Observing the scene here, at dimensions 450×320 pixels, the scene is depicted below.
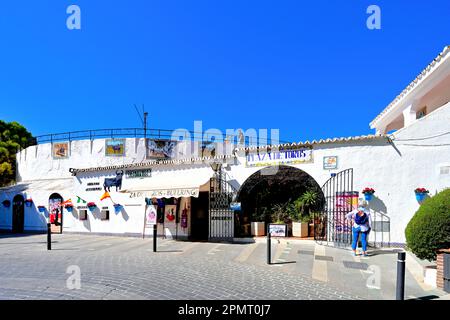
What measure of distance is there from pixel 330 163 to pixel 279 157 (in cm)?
202

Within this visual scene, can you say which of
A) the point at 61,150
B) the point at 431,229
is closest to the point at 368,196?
the point at 431,229

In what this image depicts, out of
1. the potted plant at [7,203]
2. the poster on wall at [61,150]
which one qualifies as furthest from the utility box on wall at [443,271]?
the poster on wall at [61,150]

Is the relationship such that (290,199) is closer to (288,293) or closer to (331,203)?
(331,203)

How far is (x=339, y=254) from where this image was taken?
10.1 m

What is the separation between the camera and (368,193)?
11234 mm

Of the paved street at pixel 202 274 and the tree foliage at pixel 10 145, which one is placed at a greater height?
the tree foliage at pixel 10 145

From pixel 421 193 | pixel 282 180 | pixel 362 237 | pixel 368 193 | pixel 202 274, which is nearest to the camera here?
pixel 202 274

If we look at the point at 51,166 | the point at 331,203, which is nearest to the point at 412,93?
the point at 331,203

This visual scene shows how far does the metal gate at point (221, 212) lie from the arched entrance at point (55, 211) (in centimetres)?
1031

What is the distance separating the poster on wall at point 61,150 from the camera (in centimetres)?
2442

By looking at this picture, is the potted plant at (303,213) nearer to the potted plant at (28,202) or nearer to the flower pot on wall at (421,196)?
the flower pot on wall at (421,196)

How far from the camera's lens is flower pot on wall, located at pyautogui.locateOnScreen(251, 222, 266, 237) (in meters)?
14.2

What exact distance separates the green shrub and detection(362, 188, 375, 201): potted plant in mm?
4193

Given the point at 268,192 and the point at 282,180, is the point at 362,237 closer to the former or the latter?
the point at 282,180
